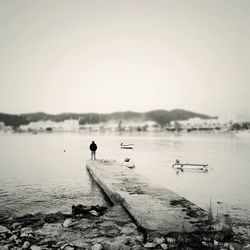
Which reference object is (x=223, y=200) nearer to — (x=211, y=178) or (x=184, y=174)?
(x=211, y=178)

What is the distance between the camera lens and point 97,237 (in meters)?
8.12

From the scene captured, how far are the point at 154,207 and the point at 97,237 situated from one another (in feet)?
A: 9.92

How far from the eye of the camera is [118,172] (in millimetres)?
19906

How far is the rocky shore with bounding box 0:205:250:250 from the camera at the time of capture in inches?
291

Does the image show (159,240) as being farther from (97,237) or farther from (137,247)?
(97,237)

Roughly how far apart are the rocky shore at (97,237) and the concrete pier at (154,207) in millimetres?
352

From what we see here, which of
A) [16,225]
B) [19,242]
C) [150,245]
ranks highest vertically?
[150,245]

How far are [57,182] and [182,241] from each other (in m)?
14.7

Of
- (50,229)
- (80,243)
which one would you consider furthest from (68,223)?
(80,243)

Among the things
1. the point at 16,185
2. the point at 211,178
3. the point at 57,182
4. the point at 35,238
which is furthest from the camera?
the point at 211,178

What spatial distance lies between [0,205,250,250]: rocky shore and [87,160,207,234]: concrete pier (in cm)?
35

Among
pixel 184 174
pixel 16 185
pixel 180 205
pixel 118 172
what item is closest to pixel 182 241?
pixel 180 205

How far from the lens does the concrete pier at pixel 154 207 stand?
853cm

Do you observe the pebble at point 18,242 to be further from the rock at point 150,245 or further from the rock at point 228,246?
the rock at point 228,246
